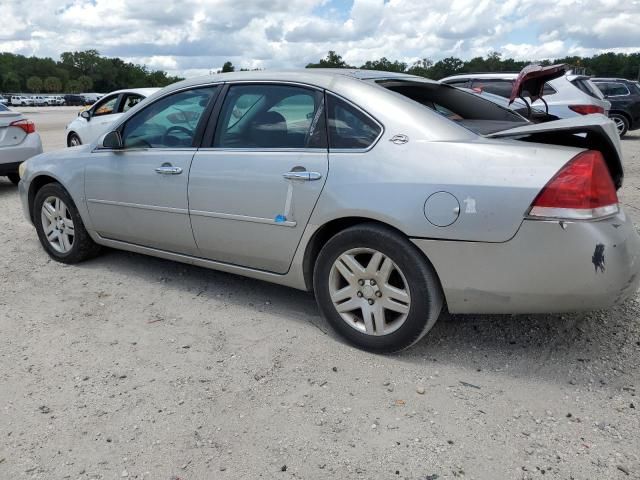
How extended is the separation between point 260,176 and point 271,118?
41 centimetres

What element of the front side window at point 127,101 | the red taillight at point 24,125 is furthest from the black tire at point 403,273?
the front side window at point 127,101

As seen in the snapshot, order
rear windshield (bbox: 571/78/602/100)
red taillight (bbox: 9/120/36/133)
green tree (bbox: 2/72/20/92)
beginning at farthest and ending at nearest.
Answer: green tree (bbox: 2/72/20/92)
rear windshield (bbox: 571/78/602/100)
red taillight (bbox: 9/120/36/133)

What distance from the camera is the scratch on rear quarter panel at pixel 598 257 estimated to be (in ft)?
8.84

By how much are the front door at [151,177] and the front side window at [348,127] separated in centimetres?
102

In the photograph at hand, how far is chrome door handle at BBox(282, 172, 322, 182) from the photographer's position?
10.8 feet

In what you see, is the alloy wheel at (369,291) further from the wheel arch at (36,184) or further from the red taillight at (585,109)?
the red taillight at (585,109)

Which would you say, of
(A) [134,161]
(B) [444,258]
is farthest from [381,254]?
(A) [134,161]

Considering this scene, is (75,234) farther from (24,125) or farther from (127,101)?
(127,101)

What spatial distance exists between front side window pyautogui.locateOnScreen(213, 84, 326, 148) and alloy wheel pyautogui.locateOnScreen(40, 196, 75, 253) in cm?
185

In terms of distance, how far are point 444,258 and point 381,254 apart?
348 millimetres

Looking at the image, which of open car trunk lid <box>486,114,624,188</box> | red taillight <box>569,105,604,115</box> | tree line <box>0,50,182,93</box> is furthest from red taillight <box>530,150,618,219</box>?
tree line <box>0,50,182,93</box>

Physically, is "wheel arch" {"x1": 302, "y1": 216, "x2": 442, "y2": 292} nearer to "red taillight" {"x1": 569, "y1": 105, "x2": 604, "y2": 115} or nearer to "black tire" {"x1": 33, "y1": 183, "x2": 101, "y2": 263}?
"black tire" {"x1": 33, "y1": 183, "x2": 101, "y2": 263}

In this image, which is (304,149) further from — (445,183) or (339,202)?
(445,183)

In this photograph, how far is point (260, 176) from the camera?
349cm
